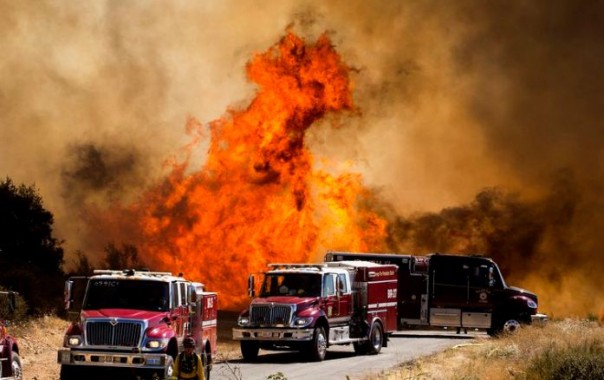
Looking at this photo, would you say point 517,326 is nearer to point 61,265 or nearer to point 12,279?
point 12,279

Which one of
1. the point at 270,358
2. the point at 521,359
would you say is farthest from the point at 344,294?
the point at 521,359

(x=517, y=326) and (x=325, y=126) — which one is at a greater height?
(x=325, y=126)

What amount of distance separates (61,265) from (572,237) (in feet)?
99.4

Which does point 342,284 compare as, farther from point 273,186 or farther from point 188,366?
point 273,186

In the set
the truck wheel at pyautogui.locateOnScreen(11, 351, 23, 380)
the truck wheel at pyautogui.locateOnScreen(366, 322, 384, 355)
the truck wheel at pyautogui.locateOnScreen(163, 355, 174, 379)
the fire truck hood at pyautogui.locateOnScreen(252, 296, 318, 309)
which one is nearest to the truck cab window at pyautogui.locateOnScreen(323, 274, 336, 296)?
the fire truck hood at pyautogui.locateOnScreen(252, 296, 318, 309)

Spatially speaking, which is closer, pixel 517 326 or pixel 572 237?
pixel 517 326

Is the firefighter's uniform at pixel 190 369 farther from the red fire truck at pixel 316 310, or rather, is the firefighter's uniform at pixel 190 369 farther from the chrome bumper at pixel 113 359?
the red fire truck at pixel 316 310

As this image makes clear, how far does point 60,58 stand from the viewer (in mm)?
86812

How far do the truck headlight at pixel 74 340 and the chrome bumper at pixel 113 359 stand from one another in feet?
0.63

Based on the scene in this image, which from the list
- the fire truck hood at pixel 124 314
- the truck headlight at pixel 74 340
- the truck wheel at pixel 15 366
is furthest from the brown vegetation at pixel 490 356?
the truck wheel at pixel 15 366

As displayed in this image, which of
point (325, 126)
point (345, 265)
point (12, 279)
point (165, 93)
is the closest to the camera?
point (345, 265)

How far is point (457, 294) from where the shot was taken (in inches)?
1791

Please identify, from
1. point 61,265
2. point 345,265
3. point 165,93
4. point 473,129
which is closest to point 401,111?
point 473,129

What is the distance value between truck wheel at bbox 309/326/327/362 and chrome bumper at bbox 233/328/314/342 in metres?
0.37
